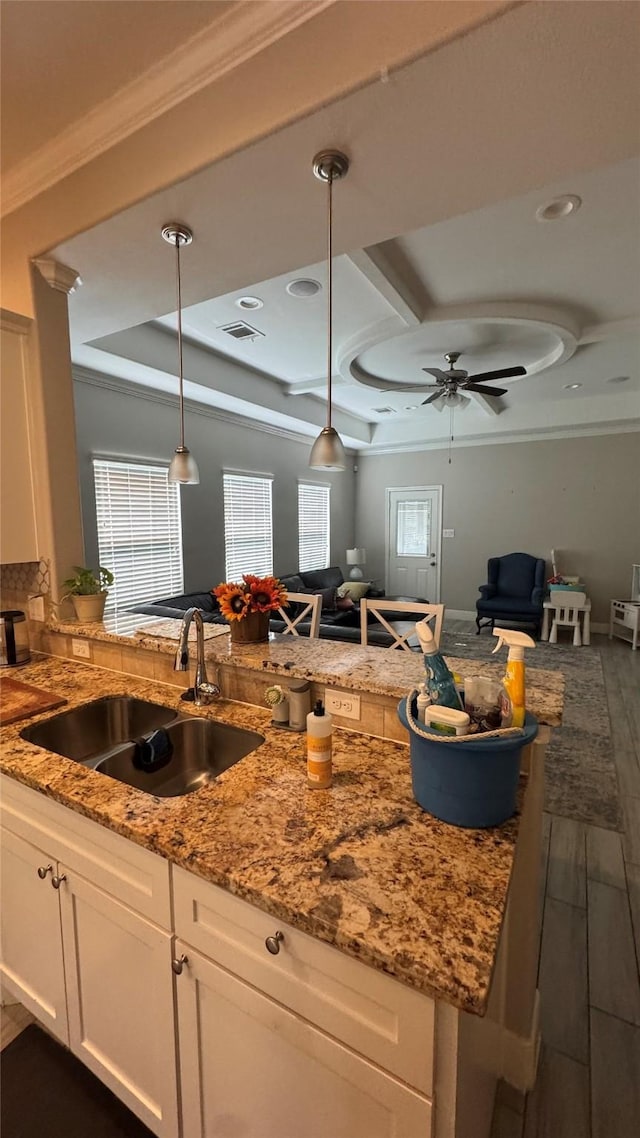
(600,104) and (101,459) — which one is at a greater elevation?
(600,104)

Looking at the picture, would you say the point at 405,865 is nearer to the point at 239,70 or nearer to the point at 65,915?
the point at 65,915

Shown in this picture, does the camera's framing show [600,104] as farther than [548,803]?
No

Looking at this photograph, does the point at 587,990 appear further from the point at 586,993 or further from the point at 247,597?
the point at 247,597

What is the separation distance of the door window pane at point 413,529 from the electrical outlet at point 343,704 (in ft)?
21.7

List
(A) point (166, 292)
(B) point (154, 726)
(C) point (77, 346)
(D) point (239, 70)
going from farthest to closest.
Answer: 1. (C) point (77, 346)
2. (A) point (166, 292)
3. (B) point (154, 726)
4. (D) point (239, 70)

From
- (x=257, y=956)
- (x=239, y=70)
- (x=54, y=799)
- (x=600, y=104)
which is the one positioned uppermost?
(x=239, y=70)

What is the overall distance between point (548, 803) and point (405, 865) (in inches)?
85.4

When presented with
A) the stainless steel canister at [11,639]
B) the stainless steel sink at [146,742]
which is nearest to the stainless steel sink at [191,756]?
the stainless steel sink at [146,742]

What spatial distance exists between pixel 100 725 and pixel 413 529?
676cm

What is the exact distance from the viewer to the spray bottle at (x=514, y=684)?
0.97 meters

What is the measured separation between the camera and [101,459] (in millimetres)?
3943

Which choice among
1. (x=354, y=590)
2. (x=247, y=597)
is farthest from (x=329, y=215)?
(x=354, y=590)

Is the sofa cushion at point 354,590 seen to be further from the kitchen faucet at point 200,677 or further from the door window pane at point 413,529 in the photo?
the kitchen faucet at point 200,677

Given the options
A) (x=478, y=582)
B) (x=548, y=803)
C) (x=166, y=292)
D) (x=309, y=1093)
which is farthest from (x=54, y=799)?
(x=478, y=582)
